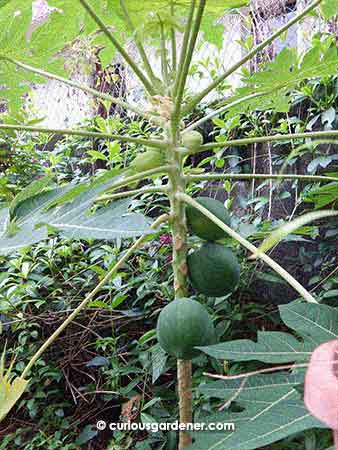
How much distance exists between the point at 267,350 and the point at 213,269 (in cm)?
26

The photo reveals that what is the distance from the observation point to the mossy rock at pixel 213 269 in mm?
851

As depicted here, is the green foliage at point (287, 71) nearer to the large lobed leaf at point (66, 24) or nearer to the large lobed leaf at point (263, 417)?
the large lobed leaf at point (66, 24)

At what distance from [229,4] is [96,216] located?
2.14 feet

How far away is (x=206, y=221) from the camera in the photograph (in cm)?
86

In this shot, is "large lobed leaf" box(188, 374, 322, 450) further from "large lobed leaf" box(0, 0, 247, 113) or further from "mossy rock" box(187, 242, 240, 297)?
"large lobed leaf" box(0, 0, 247, 113)

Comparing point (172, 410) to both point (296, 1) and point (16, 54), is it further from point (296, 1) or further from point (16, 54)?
point (296, 1)

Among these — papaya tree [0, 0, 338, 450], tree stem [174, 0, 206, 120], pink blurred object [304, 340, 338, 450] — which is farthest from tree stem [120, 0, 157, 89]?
pink blurred object [304, 340, 338, 450]

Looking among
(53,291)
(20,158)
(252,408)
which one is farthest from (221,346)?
(20,158)

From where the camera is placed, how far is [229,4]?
1056 mm

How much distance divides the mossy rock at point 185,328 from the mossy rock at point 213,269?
0.05m

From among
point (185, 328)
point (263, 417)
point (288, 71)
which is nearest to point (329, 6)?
point (288, 71)

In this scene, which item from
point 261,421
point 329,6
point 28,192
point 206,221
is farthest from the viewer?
point 329,6

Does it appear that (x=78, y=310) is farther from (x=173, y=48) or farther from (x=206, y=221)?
(x=173, y=48)

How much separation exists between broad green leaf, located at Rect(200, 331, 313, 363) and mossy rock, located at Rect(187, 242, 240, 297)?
239 mm
